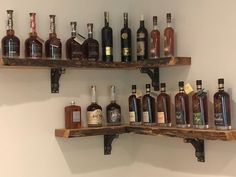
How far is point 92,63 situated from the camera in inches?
95.1

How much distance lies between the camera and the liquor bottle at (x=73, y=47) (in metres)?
2.40

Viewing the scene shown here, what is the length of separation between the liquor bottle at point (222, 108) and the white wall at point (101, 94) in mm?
64

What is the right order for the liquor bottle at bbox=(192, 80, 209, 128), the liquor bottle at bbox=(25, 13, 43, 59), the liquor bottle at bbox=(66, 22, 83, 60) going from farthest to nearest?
1. the liquor bottle at bbox=(66, 22, 83, 60)
2. the liquor bottle at bbox=(25, 13, 43, 59)
3. the liquor bottle at bbox=(192, 80, 209, 128)

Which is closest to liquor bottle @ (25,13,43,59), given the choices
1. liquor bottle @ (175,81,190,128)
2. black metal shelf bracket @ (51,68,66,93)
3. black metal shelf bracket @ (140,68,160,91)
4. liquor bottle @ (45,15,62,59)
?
liquor bottle @ (45,15,62,59)

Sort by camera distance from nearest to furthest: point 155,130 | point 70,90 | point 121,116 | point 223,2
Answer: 1. point 223,2
2. point 155,130
3. point 70,90
4. point 121,116

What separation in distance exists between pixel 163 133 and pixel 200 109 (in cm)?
25

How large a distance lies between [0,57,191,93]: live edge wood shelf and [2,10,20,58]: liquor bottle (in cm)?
6

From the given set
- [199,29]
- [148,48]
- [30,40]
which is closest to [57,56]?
[30,40]

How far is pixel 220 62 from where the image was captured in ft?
7.11

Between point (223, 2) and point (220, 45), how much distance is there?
221 millimetres

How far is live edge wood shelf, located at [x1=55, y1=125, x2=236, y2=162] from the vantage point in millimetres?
1984

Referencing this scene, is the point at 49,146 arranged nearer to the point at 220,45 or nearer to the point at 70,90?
the point at 70,90

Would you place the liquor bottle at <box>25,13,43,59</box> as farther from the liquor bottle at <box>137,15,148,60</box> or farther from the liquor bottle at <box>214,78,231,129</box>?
the liquor bottle at <box>214,78,231,129</box>

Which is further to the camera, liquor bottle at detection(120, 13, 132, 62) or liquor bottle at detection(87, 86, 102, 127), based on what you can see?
liquor bottle at detection(120, 13, 132, 62)
